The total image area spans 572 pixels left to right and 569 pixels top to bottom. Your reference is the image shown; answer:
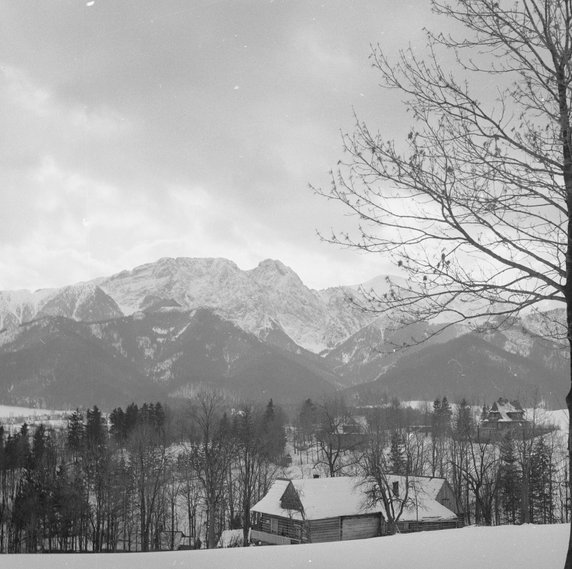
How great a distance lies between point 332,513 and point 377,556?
28527 millimetres

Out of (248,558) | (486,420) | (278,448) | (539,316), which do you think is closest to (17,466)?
(278,448)

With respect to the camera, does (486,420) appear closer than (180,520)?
No

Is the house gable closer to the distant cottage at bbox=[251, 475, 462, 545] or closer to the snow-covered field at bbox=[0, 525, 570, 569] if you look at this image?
the distant cottage at bbox=[251, 475, 462, 545]

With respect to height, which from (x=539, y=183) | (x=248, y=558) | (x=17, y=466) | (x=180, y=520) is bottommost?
(x=180, y=520)

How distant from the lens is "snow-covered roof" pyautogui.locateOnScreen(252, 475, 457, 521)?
3434 cm

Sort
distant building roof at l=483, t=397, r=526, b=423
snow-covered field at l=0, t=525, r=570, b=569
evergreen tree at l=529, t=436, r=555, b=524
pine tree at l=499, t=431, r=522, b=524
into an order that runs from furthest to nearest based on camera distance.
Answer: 1. distant building roof at l=483, t=397, r=526, b=423
2. evergreen tree at l=529, t=436, r=555, b=524
3. pine tree at l=499, t=431, r=522, b=524
4. snow-covered field at l=0, t=525, r=570, b=569

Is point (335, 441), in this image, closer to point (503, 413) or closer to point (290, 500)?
point (290, 500)

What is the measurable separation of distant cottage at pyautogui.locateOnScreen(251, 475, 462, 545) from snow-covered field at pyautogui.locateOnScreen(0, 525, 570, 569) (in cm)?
2610

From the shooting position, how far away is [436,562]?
729 centimetres

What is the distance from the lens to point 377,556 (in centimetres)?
776

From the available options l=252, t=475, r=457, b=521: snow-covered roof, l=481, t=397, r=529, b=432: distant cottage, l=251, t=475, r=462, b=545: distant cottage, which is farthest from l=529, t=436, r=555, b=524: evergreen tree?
l=481, t=397, r=529, b=432: distant cottage

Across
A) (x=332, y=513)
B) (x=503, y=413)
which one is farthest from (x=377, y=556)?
(x=503, y=413)

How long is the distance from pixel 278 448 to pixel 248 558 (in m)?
74.6

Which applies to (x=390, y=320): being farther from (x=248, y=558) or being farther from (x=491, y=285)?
(x=248, y=558)
